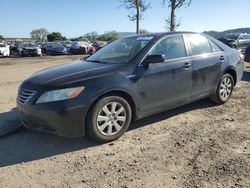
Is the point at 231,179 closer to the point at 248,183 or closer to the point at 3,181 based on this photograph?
the point at 248,183

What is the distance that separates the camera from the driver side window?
5.47m

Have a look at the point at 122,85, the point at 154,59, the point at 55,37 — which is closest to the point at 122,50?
the point at 154,59

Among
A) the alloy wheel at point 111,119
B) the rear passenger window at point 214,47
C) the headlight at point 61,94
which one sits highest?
the rear passenger window at point 214,47

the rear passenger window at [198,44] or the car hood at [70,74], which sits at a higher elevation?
the rear passenger window at [198,44]

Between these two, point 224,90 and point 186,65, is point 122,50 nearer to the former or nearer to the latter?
point 186,65

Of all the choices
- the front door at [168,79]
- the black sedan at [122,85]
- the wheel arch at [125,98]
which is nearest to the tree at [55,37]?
the black sedan at [122,85]

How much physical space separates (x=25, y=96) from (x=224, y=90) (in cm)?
396

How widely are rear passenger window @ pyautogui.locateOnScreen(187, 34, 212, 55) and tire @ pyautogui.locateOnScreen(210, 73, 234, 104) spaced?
713 millimetres

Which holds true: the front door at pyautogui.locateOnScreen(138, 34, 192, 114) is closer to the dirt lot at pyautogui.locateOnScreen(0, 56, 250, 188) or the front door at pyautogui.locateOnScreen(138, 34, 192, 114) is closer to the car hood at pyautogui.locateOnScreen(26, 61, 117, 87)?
the dirt lot at pyautogui.locateOnScreen(0, 56, 250, 188)

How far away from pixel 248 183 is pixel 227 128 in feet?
6.10

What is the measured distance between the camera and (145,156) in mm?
4297

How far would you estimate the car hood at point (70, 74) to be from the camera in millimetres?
4605

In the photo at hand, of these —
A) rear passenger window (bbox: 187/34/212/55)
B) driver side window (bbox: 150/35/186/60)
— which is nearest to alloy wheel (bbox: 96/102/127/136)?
driver side window (bbox: 150/35/186/60)

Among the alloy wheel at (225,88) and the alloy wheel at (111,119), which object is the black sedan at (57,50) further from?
the alloy wheel at (111,119)
